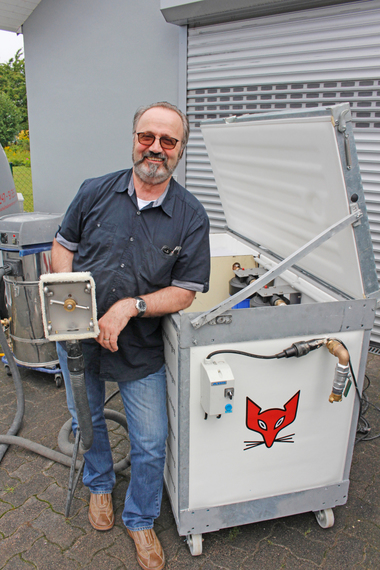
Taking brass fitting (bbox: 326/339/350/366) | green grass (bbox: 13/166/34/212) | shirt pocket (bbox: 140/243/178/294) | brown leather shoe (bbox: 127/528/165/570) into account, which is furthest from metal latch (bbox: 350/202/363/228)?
green grass (bbox: 13/166/34/212)

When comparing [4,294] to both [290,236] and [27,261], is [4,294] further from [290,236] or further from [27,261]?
[290,236]

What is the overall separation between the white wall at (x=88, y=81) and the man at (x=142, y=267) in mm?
3687

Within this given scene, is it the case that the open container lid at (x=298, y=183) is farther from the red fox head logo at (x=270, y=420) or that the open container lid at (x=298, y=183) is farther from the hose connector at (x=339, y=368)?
the red fox head logo at (x=270, y=420)

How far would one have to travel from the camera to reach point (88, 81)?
580 cm

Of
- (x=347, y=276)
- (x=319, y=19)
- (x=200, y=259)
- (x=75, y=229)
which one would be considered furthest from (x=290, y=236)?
(x=319, y=19)

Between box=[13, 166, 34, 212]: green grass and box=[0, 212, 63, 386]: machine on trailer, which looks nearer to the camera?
box=[0, 212, 63, 386]: machine on trailer

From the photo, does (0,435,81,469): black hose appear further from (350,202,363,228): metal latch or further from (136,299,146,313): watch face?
(350,202,363,228): metal latch

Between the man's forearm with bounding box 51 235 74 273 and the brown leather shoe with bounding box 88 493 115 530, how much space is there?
1.21 m

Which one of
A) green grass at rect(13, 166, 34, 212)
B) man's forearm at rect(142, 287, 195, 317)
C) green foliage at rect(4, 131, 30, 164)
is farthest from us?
green foliage at rect(4, 131, 30, 164)

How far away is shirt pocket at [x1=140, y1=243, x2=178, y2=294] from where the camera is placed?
5.96 ft

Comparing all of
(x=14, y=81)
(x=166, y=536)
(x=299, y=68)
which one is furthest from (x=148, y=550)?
(x=14, y=81)

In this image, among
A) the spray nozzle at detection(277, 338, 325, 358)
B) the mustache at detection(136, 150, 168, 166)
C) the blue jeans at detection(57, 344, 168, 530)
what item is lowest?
the blue jeans at detection(57, 344, 168, 530)

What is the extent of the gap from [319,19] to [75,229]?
131 inches

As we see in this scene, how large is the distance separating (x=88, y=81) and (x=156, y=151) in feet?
15.7
